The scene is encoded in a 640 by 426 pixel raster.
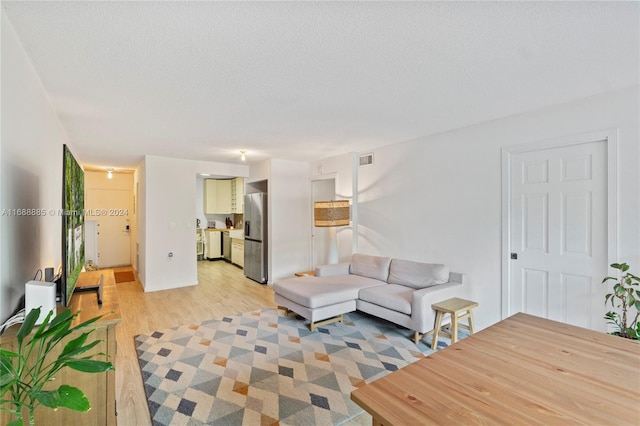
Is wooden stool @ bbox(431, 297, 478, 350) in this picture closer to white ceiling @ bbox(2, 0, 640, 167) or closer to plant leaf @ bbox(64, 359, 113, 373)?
white ceiling @ bbox(2, 0, 640, 167)

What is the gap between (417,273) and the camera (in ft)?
12.0

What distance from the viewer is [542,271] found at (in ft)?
9.73

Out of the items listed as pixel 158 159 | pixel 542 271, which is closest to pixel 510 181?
pixel 542 271

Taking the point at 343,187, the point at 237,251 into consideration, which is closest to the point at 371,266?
the point at 343,187

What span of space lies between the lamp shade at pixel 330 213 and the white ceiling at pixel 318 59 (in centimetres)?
134

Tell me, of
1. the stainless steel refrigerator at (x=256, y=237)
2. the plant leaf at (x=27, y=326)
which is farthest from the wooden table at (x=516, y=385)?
the stainless steel refrigerator at (x=256, y=237)

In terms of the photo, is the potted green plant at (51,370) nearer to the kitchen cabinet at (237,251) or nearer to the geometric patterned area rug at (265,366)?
the geometric patterned area rug at (265,366)

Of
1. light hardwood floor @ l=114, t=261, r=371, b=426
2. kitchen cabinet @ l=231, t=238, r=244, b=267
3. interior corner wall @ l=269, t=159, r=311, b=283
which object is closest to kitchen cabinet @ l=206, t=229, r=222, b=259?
kitchen cabinet @ l=231, t=238, r=244, b=267

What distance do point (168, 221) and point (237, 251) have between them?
7.36 feet

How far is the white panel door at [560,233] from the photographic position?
103 inches

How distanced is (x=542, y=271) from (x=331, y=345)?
7.31ft

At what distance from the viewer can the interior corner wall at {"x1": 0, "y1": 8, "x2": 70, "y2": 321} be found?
58.4 inches

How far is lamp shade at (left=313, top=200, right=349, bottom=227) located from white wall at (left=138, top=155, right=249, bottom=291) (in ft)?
8.50

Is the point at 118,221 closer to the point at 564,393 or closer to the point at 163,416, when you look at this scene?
the point at 163,416
